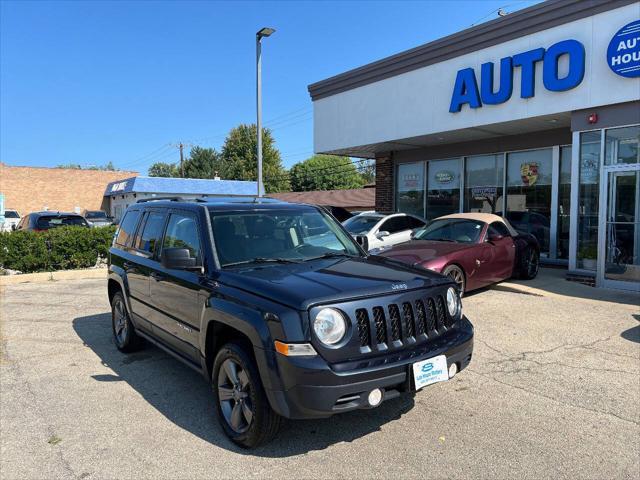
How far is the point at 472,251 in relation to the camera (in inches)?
328

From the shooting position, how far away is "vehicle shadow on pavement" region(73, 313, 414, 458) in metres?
3.50

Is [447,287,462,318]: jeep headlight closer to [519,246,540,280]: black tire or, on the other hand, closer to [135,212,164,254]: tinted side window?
[135,212,164,254]: tinted side window

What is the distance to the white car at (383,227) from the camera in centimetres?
1114

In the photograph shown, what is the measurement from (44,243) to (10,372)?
774 centimetres

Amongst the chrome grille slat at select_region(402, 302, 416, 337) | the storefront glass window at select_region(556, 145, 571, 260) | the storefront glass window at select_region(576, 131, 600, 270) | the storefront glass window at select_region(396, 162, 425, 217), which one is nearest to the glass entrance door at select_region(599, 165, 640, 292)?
the storefront glass window at select_region(576, 131, 600, 270)

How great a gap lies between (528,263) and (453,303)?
690 cm

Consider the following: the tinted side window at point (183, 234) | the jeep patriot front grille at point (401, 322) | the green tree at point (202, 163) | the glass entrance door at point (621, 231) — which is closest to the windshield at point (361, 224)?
the glass entrance door at point (621, 231)

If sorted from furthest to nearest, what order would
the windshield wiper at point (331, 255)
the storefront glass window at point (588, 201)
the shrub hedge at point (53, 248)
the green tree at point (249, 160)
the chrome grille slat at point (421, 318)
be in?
the green tree at point (249, 160)
the shrub hedge at point (53, 248)
the storefront glass window at point (588, 201)
the windshield wiper at point (331, 255)
the chrome grille slat at point (421, 318)

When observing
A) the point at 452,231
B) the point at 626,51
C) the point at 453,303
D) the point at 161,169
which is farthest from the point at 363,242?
the point at 161,169

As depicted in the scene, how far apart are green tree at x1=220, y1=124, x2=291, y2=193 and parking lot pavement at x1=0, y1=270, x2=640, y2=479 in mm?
57489

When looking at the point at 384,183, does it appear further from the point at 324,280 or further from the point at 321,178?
the point at 321,178

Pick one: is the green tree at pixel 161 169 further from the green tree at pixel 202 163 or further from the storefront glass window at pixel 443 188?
the storefront glass window at pixel 443 188

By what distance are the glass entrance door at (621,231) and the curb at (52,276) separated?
1140 centimetres

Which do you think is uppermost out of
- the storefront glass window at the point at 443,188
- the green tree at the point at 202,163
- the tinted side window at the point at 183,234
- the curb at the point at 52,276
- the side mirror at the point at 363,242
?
the green tree at the point at 202,163
